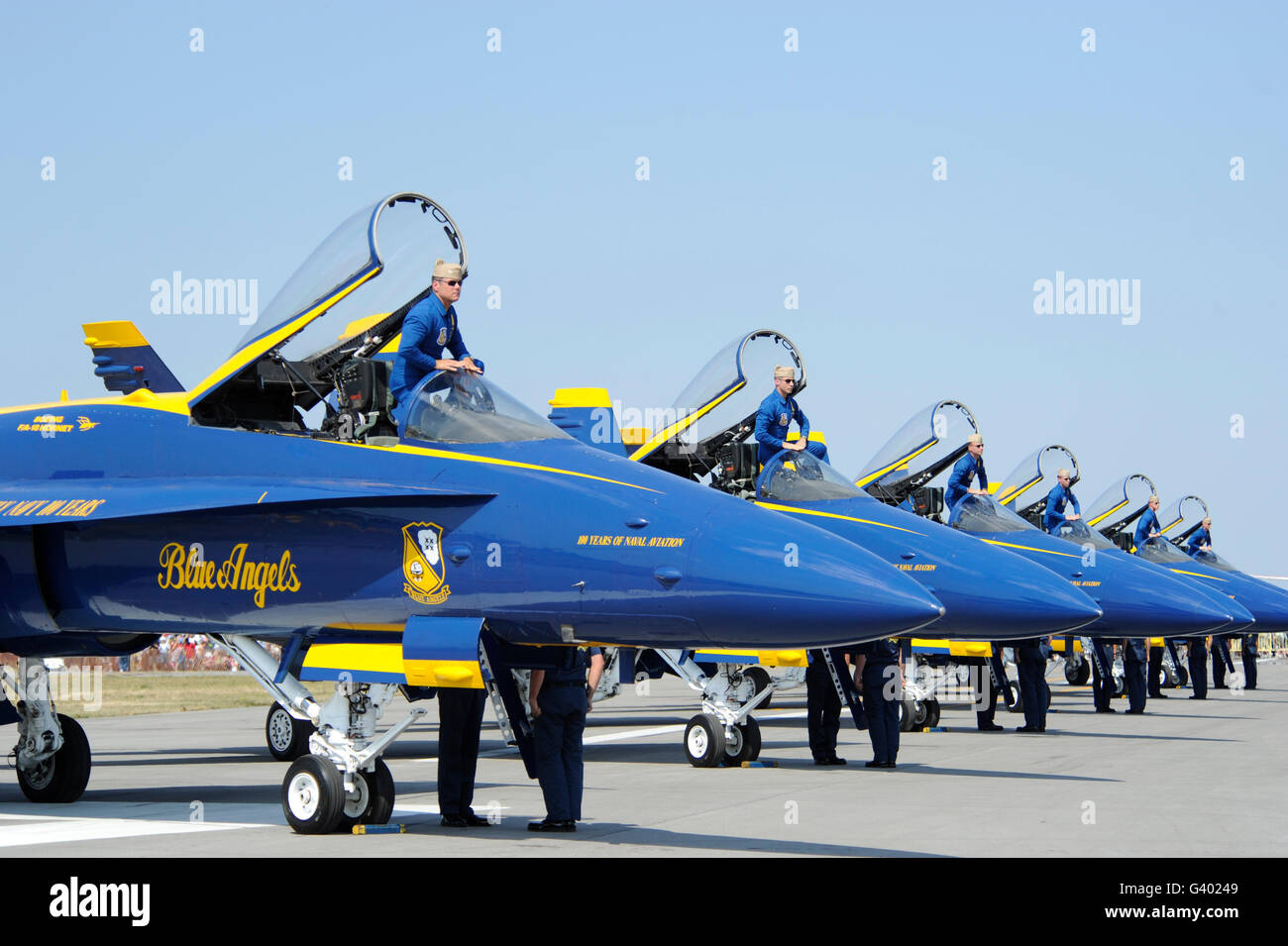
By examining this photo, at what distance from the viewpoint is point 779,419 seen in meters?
14.6

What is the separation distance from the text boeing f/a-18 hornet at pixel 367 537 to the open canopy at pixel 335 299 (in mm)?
14

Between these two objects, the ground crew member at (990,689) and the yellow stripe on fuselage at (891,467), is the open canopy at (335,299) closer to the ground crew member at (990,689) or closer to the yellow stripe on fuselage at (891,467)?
the yellow stripe on fuselage at (891,467)

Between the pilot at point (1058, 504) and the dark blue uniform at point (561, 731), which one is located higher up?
the pilot at point (1058, 504)

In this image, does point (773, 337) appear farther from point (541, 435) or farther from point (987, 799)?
point (541, 435)

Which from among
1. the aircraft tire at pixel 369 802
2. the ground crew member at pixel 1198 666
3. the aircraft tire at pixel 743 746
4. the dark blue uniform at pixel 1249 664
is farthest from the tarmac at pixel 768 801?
the dark blue uniform at pixel 1249 664

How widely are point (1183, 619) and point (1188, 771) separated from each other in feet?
17.1

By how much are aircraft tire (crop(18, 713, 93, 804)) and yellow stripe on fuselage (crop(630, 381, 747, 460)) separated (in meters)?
6.65

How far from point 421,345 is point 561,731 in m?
2.43

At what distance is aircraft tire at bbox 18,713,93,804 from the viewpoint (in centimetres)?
1130

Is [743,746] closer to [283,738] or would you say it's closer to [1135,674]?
[283,738]

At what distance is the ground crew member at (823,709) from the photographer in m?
14.2

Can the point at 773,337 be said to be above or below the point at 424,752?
above
